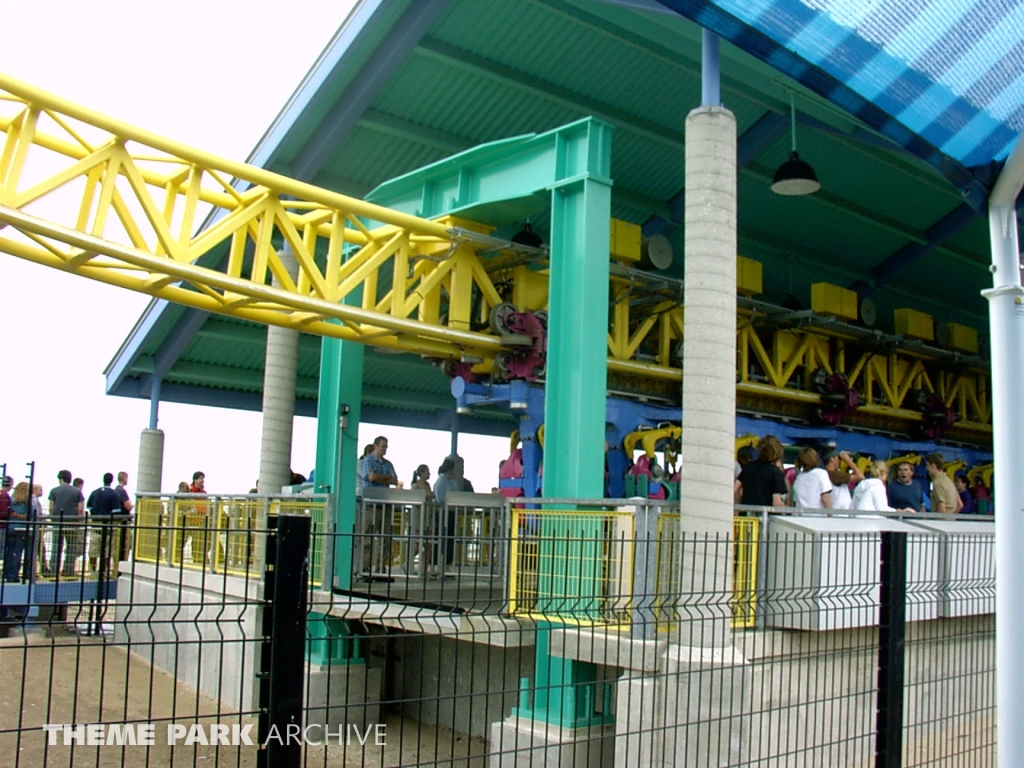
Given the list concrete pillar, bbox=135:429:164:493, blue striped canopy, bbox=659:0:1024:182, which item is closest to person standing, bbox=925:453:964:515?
blue striped canopy, bbox=659:0:1024:182

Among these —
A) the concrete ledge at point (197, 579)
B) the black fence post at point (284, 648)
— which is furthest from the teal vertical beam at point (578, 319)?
the black fence post at point (284, 648)

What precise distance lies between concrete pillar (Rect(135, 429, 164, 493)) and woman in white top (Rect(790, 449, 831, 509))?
16673mm

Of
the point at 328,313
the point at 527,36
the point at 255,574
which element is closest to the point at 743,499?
the point at 328,313

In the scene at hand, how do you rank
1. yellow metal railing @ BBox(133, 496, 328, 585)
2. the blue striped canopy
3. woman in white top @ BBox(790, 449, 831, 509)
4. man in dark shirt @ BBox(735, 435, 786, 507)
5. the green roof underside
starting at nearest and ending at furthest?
1. the blue striped canopy
2. man in dark shirt @ BBox(735, 435, 786, 507)
3. woman in white top @ BBox(790, 449, 831, 509)
4. yellow metal railing @ BBox(133, 496, 328, 585)
5. the green roof underside

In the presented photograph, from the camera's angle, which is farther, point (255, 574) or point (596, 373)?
point (255, 574)

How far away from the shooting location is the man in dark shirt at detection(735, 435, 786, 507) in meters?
9.63

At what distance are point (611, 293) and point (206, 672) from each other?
760 centimetres

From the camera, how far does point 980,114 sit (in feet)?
18.8

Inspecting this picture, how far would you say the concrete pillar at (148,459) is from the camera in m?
22.9

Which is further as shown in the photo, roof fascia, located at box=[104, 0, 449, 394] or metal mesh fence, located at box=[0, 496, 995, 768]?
roof fascia, located at box=[104, 0, 449, 394]

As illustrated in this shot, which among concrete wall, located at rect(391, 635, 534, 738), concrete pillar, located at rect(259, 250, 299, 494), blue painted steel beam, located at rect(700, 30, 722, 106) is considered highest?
blue painted steel beam, located at rect(700, 30, 722, 106)

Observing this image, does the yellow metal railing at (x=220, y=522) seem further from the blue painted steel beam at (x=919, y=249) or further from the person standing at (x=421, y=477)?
the blue painted steel beam at (x=919, y=249)

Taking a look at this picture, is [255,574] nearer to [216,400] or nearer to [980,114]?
[980,114]

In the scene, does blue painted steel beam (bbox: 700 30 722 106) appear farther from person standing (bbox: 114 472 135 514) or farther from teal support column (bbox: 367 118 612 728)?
person standing (bbox: 114 472 135 514)
